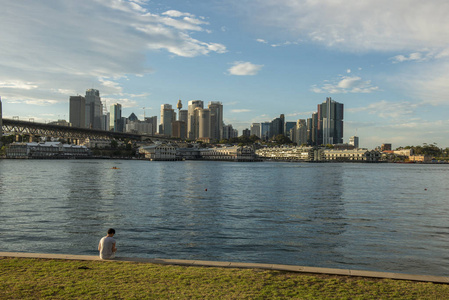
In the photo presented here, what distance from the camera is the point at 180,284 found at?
1058 centimetres

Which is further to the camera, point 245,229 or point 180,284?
point 245,229

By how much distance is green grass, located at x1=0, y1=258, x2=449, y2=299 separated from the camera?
9.83m

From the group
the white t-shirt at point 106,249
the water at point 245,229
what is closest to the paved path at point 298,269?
the white t-shirt at point 106,249

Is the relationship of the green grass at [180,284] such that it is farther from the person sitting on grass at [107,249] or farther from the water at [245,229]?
the water at [245,229]

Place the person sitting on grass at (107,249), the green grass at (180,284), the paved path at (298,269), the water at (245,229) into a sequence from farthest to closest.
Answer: the water at (245,229)
the person sitting on grass at (107,249)
the paved path at (298,269)
the green grass at (180,284)

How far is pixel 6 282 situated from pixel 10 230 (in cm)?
1446

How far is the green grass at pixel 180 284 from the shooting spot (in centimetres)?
983

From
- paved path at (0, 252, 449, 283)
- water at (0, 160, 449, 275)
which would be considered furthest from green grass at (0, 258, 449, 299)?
water at (0, 160, 449, 275)

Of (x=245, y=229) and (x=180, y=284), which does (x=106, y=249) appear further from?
(x=245, y=229)

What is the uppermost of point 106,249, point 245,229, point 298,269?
point 106,249

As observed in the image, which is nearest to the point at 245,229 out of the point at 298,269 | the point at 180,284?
the point at 298,269

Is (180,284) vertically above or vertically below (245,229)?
above

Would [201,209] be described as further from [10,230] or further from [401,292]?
[401,292]

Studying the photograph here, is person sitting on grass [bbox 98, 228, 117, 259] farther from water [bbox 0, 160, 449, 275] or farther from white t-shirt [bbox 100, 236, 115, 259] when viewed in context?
water [bbox 0, 160, 449, 275]
